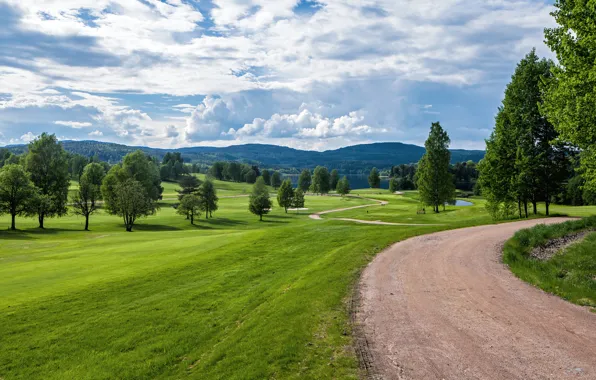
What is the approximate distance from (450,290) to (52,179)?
75198mm

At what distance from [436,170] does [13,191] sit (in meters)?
68.6

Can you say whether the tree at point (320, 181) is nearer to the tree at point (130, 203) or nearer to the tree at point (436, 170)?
the tree at point (436, 170)

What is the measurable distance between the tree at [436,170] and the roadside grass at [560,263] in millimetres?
38166

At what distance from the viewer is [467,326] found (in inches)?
425

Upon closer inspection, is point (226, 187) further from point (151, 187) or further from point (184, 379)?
point (184, 379)

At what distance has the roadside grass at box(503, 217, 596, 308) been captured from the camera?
13.7 metres

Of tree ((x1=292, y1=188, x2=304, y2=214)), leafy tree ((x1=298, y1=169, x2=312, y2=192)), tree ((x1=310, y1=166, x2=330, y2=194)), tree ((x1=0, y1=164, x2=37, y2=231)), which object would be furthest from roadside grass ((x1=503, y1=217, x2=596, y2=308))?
leafy tree ((x1=298, y1=169, x2=312, y2=192))

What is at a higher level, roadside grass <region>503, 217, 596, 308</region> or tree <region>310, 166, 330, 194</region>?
tree <region>310, 166, 330, 194</region>

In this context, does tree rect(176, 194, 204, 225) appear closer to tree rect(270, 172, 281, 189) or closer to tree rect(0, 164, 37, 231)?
tree rect(0, 164, 37, 231)

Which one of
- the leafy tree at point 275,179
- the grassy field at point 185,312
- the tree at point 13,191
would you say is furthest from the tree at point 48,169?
the leafy tree at point 275,179

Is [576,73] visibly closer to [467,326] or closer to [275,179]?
[467,326]

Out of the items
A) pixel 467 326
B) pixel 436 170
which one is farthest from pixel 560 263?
pixel 436 170

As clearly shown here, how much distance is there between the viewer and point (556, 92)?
2084cm

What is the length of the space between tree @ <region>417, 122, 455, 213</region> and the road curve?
1901 inches
